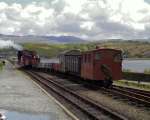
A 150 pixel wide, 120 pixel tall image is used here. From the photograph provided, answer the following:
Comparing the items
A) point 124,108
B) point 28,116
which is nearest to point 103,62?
point 124,108

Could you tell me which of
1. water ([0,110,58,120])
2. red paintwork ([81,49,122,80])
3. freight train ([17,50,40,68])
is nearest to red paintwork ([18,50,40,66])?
freight train ([17,50,40,68])

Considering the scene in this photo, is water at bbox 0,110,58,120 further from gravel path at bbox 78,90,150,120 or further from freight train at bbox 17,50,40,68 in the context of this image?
freight train at bbox 17,50,40,68

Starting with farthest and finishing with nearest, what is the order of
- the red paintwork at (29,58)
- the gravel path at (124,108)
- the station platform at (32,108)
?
the red paintwork at (29,58)
the station platform at (32,108)
the gravel path at (124,108)

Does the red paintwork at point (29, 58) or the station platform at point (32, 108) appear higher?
the station platform at point (32, 108)

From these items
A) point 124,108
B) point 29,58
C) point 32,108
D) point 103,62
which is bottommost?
point 29,58

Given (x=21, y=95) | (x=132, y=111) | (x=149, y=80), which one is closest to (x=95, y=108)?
(x=132, y=111)

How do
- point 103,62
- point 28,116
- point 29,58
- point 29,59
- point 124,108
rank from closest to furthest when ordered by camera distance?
point 28,116
point 124,108
point 103,62
point 29,59
point 29,58

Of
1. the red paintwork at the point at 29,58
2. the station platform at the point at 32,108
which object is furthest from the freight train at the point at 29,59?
the station platform at the point at 32,108

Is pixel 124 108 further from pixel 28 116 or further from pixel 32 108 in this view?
pixel 28 116

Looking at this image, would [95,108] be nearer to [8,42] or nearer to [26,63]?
[26,63]

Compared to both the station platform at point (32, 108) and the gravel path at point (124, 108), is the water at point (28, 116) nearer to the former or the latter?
the station platform at point (32, 108)

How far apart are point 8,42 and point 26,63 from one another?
3364cm

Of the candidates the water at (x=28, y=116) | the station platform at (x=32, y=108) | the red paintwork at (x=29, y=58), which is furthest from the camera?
the red paintwork at (x=29, y=58)

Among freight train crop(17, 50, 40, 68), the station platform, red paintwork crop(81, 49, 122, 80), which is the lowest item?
freight train crop(17, 50, 40, 68)
